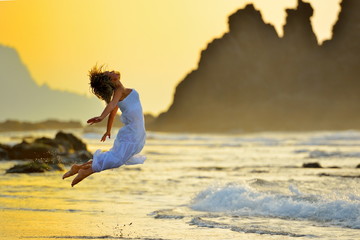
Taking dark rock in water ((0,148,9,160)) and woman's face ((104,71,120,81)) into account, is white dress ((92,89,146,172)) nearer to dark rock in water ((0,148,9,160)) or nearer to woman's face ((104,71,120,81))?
woman's face ((104,71,120,81))

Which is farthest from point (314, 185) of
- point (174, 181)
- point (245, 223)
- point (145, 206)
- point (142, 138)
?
point (142, 138)

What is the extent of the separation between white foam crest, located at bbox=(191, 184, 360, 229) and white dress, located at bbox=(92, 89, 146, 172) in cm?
545

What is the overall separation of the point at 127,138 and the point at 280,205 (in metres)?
7.06

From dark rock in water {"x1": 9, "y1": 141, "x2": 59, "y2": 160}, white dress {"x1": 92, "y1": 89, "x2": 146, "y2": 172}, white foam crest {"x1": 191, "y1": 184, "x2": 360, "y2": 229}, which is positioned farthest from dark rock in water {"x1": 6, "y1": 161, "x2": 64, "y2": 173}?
white dress {"x1": 92, "y1": 89, "x2": 146, "y2": 172}

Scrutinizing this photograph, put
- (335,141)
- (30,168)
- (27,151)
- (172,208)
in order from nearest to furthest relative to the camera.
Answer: (172,208) < (30,168) < (27,151) < (335,141)

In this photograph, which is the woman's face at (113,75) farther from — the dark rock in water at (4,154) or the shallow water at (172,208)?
the dark rock in water at (4,154)

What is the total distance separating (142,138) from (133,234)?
2.81 meters

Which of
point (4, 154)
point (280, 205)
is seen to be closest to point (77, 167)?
point (280, 205)

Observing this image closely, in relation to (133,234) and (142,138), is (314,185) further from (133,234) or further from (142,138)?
(142,138)

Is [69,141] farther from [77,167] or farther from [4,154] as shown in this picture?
[77,167]

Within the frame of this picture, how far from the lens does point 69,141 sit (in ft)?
136

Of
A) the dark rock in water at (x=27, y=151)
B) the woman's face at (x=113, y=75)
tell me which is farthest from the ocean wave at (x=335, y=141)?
the woman's face at (x=113, y=75)

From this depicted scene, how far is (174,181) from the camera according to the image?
2495 cm

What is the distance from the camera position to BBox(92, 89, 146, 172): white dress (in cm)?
1056
